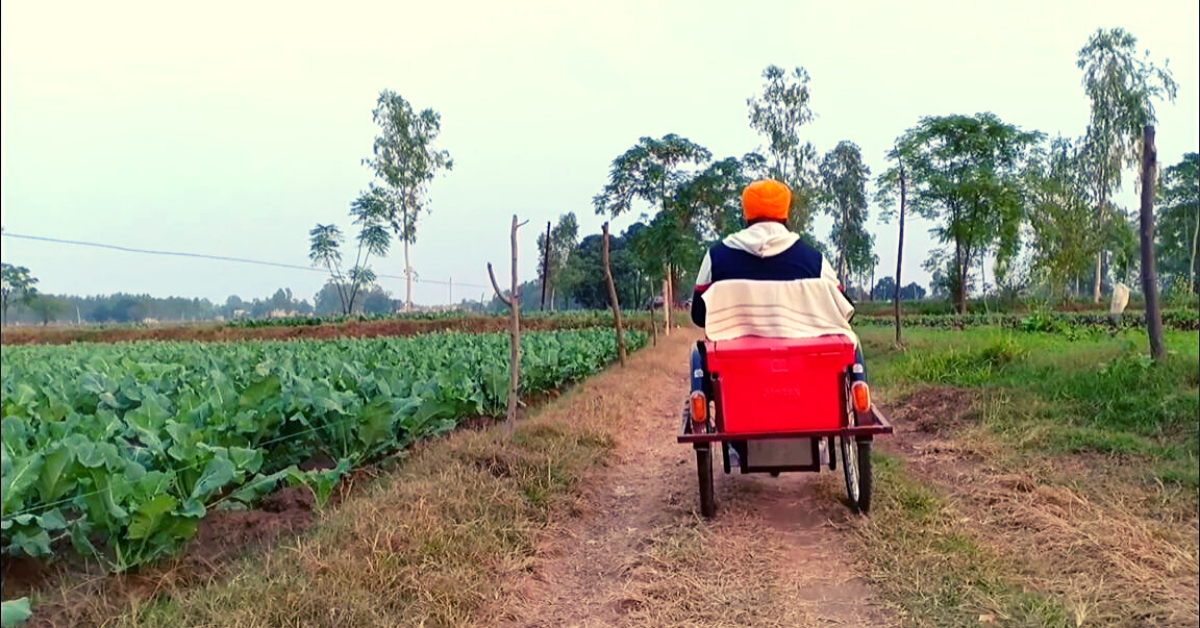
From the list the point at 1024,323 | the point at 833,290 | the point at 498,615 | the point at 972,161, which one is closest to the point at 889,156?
the point at 972,161

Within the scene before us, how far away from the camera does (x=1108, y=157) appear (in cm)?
2744

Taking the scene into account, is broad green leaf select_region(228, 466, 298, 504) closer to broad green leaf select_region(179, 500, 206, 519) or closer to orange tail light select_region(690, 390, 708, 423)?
broad green leaf select_region(179, 500, 206, 519)

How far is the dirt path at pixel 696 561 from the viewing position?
361 centimetres

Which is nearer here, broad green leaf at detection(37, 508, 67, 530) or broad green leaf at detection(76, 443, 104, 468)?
broad green leaf at detection(37, 508, 67, 530)

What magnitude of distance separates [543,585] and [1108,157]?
30.2 meters

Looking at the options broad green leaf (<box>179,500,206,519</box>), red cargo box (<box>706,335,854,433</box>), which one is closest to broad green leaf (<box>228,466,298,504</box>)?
broad green leaf (<box>179,500,206,519</box>)

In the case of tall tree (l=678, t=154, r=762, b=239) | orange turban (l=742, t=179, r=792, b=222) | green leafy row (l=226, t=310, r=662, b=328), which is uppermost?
tall tree (l=678, t=154, r=762, b=239)

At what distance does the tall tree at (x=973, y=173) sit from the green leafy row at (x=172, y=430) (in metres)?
19.4

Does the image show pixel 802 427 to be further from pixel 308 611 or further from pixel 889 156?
pixel 889 156

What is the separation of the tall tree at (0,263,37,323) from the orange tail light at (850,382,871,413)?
12.7 feet

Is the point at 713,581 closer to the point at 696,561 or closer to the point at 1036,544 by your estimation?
the point at 696,561

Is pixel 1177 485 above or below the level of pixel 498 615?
above

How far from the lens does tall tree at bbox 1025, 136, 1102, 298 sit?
16.0 metres

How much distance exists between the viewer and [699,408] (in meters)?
4.63
